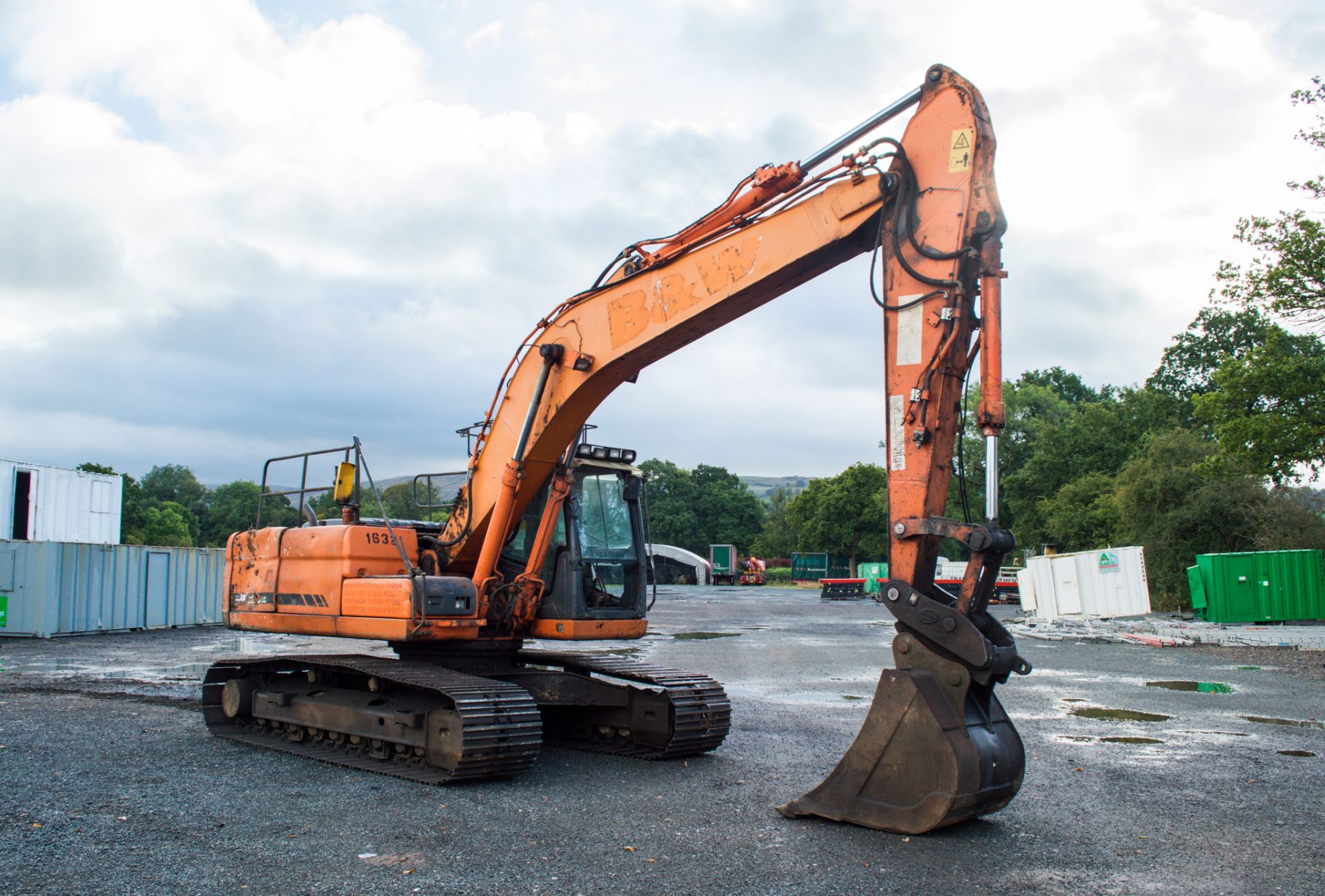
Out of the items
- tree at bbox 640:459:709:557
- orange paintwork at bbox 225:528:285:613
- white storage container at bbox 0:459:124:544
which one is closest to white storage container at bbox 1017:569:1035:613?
orange paintwork at bbox 225:528:285:613

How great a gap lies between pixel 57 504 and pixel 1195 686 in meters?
32.2

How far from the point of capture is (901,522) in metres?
6.41

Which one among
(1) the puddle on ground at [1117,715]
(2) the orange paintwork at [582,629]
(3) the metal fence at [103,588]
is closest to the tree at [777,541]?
(3) the metal fence at [103,588]

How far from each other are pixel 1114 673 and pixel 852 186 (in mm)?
11997

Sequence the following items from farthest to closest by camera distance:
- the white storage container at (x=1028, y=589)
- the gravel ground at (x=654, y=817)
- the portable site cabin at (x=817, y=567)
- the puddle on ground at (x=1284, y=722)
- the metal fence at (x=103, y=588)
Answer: the portable site cabin at (x=817, y=567), the white storage container at (x=1028, y=589), the metal fence at (x=103, y=588), the puddle on ground at (x=1284, y=722), the gravel ground at (x=654, y=817)

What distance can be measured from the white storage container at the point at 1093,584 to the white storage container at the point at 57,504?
26.8 metres

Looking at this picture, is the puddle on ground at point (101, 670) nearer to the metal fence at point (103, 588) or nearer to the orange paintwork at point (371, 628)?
the metal fence at point (103, 588)

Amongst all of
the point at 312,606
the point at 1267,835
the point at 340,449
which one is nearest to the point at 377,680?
the point at 312,606

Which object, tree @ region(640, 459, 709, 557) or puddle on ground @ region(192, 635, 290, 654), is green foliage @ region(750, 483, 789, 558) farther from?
puddle on ground @ region(192, 635, 290, 654)

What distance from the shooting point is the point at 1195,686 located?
1436 centimetres

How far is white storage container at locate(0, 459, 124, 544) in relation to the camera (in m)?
30.8

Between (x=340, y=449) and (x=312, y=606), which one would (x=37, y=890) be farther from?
(x=340, y=449)

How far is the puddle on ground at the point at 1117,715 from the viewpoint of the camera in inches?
446

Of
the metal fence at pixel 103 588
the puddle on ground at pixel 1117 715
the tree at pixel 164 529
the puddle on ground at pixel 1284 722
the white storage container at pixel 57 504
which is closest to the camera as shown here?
the puddle on ground at pixel 1284 722
